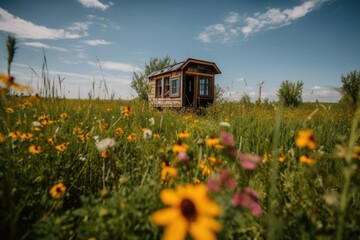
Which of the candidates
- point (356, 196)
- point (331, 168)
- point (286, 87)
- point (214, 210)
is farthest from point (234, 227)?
point (286, 87)

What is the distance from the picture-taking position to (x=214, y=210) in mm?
642

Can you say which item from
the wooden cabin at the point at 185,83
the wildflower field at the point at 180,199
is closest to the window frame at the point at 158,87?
the wooden cabin at the point at 185,83

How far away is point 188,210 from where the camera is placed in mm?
663

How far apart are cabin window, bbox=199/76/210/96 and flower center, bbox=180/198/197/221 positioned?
42.8 ft

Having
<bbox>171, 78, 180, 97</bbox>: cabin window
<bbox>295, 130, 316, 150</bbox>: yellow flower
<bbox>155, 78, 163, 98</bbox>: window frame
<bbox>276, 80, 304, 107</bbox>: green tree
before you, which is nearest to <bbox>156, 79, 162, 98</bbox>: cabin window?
<bbox>155, 78, 163, 98</bbox>: window frame

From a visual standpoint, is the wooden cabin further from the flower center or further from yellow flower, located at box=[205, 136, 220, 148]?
the flower center

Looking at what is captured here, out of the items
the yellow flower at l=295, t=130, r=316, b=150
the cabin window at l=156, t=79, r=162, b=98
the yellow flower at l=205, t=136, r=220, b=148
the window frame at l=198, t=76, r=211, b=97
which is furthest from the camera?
the cabin window at l=156, t=79, r=162, b=98

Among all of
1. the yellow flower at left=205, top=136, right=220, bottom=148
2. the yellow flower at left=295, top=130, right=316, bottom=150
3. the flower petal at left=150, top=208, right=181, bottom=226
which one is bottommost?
the flower petal at left=150, top=208, right=181, bottom=226

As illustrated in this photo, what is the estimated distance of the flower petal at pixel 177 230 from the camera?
61 centimetres

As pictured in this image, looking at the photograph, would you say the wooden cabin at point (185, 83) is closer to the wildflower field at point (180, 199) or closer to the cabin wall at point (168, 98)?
the cabin wall at point (168, 98)

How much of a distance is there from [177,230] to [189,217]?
58 millimetres

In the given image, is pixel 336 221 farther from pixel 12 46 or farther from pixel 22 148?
pixel 22 148

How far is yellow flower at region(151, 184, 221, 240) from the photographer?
0.62 meters

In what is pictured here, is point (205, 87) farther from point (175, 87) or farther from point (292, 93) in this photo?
point (292, 93)
